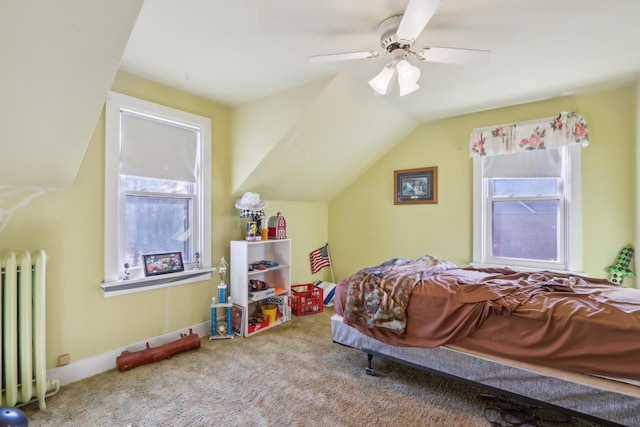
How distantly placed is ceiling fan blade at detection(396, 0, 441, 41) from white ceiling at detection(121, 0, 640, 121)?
9.9 inches

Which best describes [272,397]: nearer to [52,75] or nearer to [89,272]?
[89,272]

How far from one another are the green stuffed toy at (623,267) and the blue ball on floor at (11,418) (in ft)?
14.2

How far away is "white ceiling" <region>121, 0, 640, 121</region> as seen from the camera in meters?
1.68

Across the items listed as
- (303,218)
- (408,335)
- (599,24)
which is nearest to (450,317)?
(408,335)

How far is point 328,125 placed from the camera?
3.02 meters

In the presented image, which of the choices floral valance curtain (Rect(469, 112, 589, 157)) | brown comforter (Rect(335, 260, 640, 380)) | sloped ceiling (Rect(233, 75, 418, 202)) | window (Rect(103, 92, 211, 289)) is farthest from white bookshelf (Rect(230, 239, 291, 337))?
floral valance curtain (Rect(469, 112, 589, 157))

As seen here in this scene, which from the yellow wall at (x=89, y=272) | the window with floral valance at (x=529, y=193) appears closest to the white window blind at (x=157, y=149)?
the yellow wall at (x=89, y=272)

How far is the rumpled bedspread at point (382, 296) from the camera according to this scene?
2068 mm

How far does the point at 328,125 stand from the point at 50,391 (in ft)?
9.84

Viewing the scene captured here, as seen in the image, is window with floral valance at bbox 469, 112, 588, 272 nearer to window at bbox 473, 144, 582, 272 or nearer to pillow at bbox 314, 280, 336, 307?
window at bbox 473, 144, 582, 272

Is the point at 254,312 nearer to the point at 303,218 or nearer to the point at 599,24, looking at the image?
the point at 303,218

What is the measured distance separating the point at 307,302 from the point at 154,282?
1759mm

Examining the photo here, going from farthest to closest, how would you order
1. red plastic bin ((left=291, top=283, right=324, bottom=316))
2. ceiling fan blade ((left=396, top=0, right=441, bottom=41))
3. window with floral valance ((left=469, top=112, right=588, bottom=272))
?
red plastic bin ((left=291, top=283, right=324, bottom=316)), window with floral valance ((left=469, top=112, right=588, bottom=272)), ceiling fan blade ((left=396, top=0, right=441, bottom=41))

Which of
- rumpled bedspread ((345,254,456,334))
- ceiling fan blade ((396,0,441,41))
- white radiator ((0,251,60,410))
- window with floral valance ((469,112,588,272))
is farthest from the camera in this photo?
window with floral valance ((469,112,588,272))
